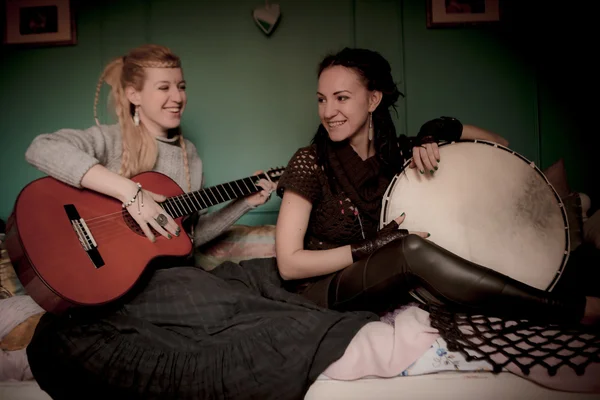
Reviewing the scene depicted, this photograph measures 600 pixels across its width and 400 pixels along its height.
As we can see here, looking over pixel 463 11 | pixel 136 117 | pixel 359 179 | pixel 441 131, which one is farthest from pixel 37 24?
pixel 463 11

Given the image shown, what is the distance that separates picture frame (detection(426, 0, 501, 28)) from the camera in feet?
8.64

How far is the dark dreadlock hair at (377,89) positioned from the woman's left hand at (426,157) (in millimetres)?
176

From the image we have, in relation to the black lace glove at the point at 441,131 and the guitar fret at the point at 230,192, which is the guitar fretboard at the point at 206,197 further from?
the black lace glove at the point at 441,131

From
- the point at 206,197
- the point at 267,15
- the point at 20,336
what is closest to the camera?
the point at 20,336

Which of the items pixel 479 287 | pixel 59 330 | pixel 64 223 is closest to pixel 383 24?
pixel 479 287

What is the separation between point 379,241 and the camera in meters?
1.49

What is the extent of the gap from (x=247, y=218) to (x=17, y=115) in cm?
174

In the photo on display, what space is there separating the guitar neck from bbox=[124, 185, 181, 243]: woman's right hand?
0.20 ft

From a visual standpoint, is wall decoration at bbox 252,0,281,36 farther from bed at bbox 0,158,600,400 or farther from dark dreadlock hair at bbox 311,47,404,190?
bed at bbox 0,158,600,400

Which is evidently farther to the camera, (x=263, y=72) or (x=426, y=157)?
(x=263, y=72)

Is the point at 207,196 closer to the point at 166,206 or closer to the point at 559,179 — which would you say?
the point at 166,206

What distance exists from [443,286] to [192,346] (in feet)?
2.79

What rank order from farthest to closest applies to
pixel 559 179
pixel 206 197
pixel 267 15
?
pixel 267 15, pixel 559 179, pixel 206 197

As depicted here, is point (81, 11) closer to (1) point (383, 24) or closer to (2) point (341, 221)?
(1) point (383, 24)
